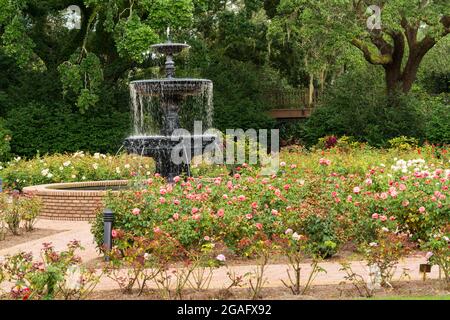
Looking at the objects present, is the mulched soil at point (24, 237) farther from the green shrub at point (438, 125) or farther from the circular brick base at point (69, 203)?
the green shrub at point (438, 125)

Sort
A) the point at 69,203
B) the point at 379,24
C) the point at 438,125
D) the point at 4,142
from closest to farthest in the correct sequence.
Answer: the point at 69,203
the point at 379,24
the point at 4,142
the point at 438,125

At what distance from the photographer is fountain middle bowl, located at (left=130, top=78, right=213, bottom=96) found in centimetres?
1548

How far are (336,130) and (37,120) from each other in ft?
35.2

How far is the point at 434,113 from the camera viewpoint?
92.2 ft

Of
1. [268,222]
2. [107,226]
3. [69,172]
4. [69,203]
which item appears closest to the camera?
[107,226]

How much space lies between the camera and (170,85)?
15.5 meters

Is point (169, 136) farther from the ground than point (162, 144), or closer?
farther from the ground

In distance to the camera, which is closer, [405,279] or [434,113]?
[405,279]

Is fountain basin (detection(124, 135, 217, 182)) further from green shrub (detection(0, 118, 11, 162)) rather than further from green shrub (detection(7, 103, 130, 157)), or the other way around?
green shrub (detection(7, 103, 130, 157))

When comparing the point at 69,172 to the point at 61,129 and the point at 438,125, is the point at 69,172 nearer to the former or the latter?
the point at 61,129

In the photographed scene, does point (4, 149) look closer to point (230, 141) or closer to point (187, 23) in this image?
point (187, 23)

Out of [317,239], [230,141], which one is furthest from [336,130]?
[317,239]

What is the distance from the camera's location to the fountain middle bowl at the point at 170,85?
15.5 metres

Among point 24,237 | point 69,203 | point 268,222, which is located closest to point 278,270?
point 268,222
